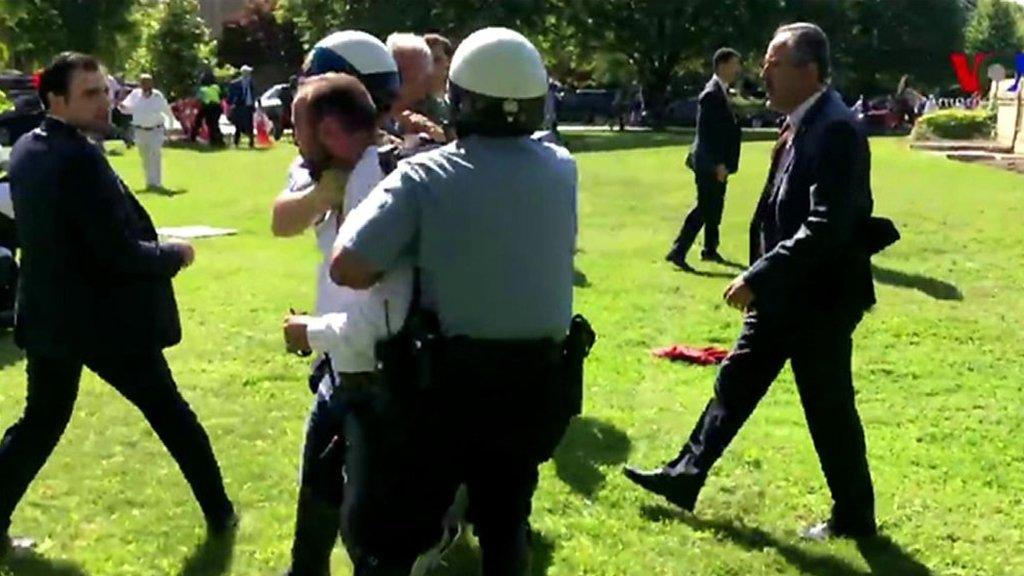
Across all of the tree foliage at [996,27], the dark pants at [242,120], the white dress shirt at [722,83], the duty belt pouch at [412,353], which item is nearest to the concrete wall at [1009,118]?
the dark pants at [242,120]

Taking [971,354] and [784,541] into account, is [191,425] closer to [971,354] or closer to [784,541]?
[784,541]

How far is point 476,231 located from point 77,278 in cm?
205

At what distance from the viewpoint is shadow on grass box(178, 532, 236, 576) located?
5188mm

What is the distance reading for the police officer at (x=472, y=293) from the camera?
3.43 meters

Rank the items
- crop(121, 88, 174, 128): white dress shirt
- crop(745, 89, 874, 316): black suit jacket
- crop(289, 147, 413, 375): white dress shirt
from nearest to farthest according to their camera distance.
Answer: crop(289, 147, 413, 375): white dress shirt, crop(745, 89, 874, 316): black suit jacket, crop(121, 88, 174, 128): white dress shirt

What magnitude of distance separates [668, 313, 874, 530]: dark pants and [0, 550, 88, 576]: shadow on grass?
7.60 feet

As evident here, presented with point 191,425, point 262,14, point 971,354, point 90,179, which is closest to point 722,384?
point 191,425

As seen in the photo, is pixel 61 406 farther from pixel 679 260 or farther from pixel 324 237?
pixel 679 260

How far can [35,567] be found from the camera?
207 inches

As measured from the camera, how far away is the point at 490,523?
3738 mm

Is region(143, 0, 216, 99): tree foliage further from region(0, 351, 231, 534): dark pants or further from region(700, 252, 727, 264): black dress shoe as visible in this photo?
region(0, 351, 231, 534): dark pants

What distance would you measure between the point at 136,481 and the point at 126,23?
39.7m

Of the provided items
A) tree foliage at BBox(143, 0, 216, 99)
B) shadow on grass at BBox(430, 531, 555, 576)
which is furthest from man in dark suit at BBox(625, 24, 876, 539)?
tree foliage at BBox(143, 0, 216, 99)

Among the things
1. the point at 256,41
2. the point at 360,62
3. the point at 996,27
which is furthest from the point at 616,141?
the point at 996,27
